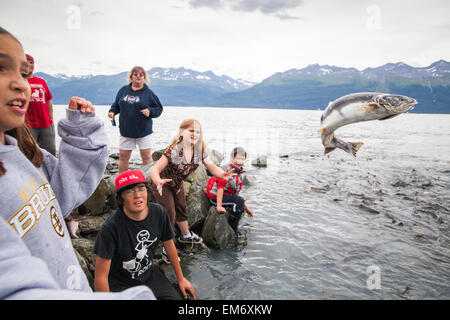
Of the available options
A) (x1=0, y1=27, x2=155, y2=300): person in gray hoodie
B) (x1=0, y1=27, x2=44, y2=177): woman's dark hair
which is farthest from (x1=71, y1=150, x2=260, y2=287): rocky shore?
(x1=0, y1=27, x2=44, y2=177): woman's dark hair

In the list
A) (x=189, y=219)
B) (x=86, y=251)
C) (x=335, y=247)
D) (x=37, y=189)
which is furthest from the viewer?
(x=189, y=219)

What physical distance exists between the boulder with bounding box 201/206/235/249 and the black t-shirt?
2.32 meters

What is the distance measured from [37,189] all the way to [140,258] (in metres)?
2.14

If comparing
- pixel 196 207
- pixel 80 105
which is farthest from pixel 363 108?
pixel 196 207

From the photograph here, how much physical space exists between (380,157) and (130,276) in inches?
860

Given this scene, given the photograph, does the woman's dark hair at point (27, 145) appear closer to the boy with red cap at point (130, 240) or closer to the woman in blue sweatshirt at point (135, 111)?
the boy with red cap at point (130, 240)

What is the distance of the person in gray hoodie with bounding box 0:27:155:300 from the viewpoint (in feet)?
2.36

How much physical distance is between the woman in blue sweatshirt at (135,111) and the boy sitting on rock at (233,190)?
2145 millimetres

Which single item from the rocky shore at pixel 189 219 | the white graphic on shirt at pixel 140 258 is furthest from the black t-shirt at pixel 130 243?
the rocky shore at pixel 189 219

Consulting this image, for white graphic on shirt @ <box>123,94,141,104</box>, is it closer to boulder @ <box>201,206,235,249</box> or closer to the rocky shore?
A: the rocky shore

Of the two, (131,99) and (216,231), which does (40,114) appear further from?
(216,231)

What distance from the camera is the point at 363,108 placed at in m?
2.97

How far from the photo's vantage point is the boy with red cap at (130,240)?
9.25ft

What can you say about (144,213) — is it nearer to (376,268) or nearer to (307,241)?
(307,241)
